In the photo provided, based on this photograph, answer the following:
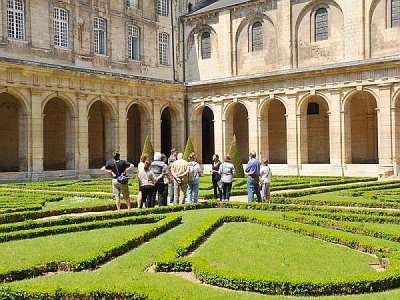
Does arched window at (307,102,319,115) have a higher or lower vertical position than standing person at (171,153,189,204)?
higher

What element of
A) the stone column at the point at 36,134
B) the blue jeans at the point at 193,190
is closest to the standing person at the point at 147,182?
the blue jeans at the point at 193,190

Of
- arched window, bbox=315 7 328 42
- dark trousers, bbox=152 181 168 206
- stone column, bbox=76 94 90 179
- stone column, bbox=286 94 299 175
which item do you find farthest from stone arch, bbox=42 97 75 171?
dark trousers, bbox=152 181 168 206

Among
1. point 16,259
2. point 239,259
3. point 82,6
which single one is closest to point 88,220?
point 16,259

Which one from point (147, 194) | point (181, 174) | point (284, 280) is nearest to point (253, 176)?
point (181, 174)

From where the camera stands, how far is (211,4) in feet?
119

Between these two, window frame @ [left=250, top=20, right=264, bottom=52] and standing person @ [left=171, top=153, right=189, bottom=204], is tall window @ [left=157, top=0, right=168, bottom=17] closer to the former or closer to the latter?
window frame @ [left=250, top=20, right=264, bottom=52]

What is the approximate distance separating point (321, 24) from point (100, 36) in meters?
12.3

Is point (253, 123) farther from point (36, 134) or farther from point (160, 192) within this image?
point (160, 192)

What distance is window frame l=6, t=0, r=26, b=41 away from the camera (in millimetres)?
27141

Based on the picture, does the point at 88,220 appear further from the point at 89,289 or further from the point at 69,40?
the point at 69,40

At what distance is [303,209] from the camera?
13703 mm

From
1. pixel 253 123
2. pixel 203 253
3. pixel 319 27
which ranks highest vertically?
pixel 319 27

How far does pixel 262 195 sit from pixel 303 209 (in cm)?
308

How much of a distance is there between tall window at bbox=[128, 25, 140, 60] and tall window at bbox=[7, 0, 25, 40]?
Result: 7.16 meters
